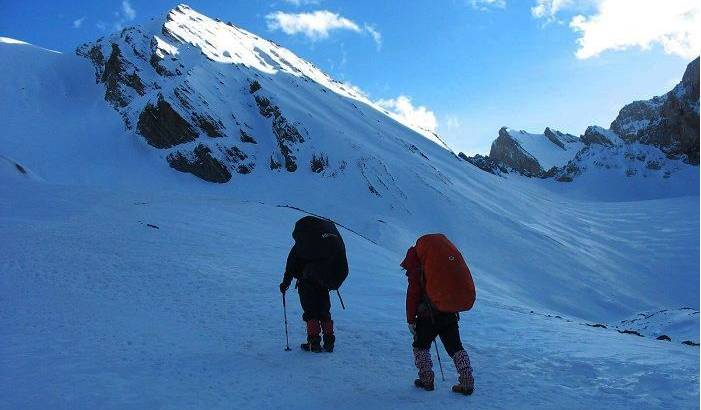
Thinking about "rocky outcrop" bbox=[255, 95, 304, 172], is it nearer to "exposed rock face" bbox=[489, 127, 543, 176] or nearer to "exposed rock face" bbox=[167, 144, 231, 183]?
"exposed rock face" bbox=[167, 144, 231, 183]

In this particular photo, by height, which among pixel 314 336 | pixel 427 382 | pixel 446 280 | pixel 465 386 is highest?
pixel 446 280

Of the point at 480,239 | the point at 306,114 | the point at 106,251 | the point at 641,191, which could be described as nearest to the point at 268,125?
the point at 306,114

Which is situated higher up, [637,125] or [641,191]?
[637,125]

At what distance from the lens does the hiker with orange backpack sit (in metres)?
5.93

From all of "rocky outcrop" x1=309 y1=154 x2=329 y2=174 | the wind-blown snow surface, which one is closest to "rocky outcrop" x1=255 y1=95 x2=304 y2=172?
"rocky outcrop" x1=309 y1=154 x2=329 y2=174

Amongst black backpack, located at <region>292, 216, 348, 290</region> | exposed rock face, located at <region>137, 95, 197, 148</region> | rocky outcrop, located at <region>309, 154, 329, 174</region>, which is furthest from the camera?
exposed rock face, located at <region>137, 95, 197, 148</region>

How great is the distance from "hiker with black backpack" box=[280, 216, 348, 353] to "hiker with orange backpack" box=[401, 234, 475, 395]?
1526 millimetres

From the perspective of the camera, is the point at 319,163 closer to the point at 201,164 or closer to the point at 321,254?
the point at 201,164

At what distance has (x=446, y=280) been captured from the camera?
234 inches

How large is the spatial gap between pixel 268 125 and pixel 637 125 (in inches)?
6754

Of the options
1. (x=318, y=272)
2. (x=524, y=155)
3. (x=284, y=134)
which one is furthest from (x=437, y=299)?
(x=524, y=155)

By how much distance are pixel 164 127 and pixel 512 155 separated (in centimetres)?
14050

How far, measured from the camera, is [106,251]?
552 inches

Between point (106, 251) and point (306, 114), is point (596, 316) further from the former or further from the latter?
point (306, 114)
